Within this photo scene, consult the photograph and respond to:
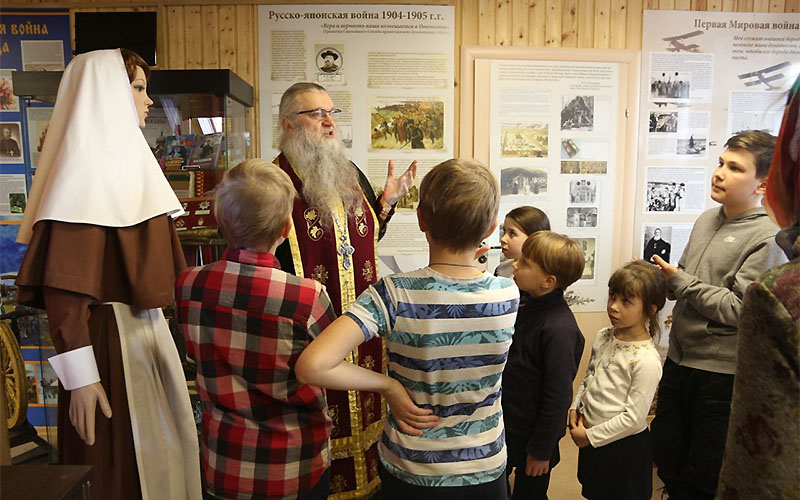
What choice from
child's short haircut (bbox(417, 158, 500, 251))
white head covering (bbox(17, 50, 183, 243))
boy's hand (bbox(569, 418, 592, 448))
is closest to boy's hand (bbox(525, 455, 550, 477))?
boy's hand (bbox(569, 418, 592, 448))

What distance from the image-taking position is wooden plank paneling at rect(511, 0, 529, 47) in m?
3.88

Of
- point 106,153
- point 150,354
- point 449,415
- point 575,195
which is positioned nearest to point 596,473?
point 449,415

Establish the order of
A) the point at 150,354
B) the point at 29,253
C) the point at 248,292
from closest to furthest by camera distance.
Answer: the point at 248,292
the point at 29,253
the point at 150,354

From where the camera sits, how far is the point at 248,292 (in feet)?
4.79

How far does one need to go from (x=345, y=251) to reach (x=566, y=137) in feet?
7.31

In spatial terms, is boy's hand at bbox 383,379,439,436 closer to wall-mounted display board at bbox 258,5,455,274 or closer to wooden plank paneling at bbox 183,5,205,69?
wall-mounted display board at bbox 258,5,455,274

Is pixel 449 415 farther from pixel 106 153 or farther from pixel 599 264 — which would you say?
pixel 599 264

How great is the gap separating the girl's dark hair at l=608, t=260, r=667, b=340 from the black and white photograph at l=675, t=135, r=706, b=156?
2239 millimetres

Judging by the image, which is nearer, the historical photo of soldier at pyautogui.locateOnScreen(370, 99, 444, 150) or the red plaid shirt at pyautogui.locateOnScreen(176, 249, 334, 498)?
the red plaid shirt at pyautogui.locateOnScreen(176, 249, 334, 498)

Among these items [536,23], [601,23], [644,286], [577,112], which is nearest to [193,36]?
[536,23]

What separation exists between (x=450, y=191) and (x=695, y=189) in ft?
11.3

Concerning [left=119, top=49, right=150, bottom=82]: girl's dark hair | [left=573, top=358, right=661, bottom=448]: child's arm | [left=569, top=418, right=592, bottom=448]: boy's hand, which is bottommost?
[left=569, top=418, right=592, bottom=448]: boy's hand

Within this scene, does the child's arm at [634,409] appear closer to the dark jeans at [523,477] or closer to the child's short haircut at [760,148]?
the dark jeans at [523,477]

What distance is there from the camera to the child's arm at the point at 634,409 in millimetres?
1976
